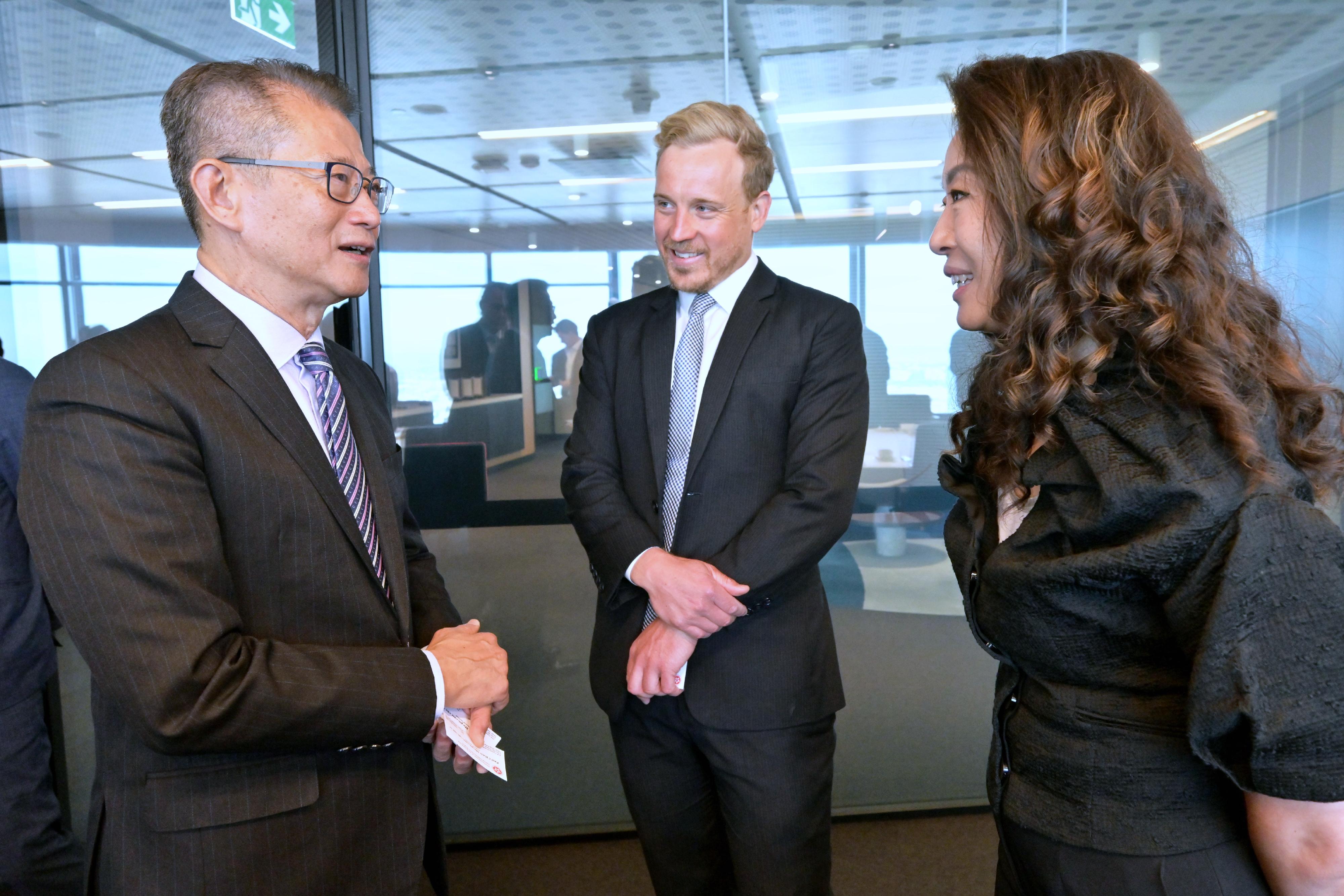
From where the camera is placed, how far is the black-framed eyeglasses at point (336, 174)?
1456mm

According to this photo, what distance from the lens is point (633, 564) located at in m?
1.94

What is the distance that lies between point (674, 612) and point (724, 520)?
0.82 ft

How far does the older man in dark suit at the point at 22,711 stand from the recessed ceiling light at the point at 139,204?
662mm

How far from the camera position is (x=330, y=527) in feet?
4.59

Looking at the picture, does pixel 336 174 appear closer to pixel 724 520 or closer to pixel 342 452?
pixel 342 452

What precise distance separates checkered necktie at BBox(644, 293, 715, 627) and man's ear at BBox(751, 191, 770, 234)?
0.21 meters

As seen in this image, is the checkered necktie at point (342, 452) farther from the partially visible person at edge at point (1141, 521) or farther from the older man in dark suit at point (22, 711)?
the older man in dark suit at point (22, 711)

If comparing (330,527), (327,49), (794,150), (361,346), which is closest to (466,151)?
(327,49)

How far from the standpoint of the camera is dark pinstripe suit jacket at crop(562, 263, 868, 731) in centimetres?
195

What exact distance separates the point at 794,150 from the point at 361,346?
66.1 inches

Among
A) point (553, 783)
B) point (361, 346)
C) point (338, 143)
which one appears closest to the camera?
point (338, 143)

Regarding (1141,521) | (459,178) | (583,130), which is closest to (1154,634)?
(1141,521)

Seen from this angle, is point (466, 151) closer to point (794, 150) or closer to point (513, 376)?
point (513, 376)

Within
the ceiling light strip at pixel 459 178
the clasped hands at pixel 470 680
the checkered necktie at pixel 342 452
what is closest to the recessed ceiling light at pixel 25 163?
the ceiling light strip at pixel 459 178
